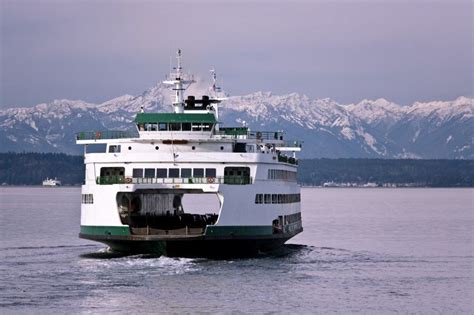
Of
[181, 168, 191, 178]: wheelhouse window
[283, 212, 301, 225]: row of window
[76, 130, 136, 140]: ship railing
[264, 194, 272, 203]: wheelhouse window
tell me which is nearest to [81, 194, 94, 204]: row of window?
[76, 130, 136, 140]: ship railing

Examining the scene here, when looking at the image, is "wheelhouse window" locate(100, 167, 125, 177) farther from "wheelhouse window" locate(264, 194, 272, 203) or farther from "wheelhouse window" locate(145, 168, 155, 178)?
"wheelhouse window" locate(264, 194, 272, 203)

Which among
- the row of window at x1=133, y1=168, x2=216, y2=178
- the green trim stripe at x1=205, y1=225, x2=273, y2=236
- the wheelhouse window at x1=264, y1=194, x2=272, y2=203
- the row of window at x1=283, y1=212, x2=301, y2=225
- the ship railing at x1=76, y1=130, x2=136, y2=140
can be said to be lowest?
the green trim stripe at x1=205, y1=225, x2=273, y2=236

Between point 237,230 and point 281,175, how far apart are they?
7421 millimetres

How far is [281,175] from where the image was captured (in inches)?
2562

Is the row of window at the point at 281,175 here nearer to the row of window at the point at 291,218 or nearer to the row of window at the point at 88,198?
the row of window at the point at 291,218

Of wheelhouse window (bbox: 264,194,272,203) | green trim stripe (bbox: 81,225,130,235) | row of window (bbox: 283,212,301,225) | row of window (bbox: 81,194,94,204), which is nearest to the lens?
green trim stripe (bbox: 81,225,130,235)

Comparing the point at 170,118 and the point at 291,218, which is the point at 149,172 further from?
the point at 291,218

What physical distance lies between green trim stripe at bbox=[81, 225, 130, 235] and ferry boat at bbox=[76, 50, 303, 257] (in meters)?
0.05

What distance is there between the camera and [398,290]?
53406mm

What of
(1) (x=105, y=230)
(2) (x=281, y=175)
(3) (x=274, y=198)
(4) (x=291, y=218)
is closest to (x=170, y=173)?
(1) (x=105, y=230)

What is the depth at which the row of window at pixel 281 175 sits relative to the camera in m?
62.2

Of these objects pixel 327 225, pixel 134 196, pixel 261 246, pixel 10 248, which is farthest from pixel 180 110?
pixel 327 225

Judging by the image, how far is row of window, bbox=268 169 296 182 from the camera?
204 feet

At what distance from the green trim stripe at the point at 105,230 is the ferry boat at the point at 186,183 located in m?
0.05
